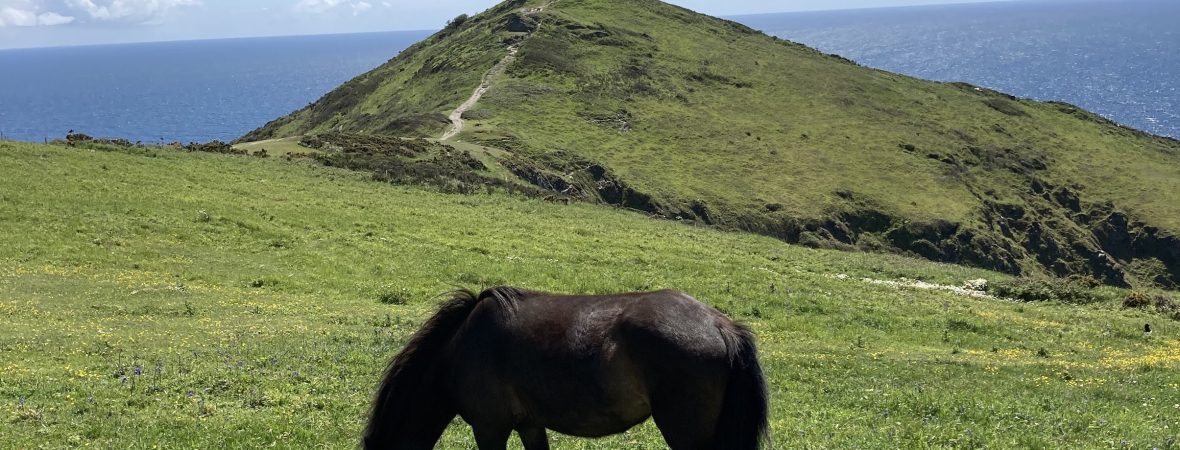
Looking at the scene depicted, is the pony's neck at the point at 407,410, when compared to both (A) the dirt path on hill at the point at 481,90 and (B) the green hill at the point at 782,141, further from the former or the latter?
(A) the dirt path on hill at the point at 481,90

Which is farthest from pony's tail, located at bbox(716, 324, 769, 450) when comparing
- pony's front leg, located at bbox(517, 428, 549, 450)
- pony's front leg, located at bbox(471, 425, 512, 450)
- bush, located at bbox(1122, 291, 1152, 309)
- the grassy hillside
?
bush, located at bbox(1122, 291, 1152, 309)

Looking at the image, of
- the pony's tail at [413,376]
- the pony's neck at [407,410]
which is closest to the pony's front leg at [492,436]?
the pony's neck at [407,410]

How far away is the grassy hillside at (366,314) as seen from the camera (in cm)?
1252

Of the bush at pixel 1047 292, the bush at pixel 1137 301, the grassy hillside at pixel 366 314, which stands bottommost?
the bush at pixel 1047 292

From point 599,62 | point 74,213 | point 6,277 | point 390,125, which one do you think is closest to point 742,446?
point 6,277

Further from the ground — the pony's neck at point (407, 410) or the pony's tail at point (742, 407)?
the pony's tail at point (742, 407)

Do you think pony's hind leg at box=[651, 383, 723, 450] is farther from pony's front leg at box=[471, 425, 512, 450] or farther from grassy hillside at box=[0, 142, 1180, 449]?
grassy hillside at box=[0, 142, 1180, 449]

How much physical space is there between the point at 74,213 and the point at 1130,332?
36.5 meters

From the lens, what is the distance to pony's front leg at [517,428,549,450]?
9289 millimetres

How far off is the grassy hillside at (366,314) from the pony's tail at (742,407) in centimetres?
349

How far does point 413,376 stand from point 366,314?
14186mm

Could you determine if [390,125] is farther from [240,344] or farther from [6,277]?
[240,344]

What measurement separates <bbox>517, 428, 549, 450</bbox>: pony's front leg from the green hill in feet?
160

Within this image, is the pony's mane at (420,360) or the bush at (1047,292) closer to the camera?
the pony's mane at (420,360)
